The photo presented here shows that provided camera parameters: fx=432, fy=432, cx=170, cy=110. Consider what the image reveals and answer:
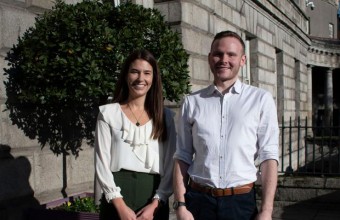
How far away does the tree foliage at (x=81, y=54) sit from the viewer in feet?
13.2

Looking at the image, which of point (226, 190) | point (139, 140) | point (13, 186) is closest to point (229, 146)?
point (226, 190)

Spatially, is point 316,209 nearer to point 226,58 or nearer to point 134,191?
point 134,191

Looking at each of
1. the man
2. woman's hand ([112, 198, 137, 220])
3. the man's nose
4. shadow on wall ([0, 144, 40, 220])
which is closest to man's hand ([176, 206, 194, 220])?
the man

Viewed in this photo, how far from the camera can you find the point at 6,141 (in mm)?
4480

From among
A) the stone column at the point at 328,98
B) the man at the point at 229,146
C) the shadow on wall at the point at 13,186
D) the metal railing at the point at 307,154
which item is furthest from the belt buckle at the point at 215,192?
the stone column at the point at 328,98

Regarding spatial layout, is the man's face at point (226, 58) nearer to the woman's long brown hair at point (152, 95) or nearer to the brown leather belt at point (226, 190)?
the woman's long brown hair at point (152, 95)

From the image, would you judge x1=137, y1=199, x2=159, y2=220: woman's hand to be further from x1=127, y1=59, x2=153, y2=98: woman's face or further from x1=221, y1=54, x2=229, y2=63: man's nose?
x1=221, y1=54, x2=229, y2=63: man's nose

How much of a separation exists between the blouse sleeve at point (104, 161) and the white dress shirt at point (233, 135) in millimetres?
512

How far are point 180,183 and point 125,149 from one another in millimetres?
432

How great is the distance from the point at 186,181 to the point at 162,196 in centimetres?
20

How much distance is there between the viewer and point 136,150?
2.86 meters

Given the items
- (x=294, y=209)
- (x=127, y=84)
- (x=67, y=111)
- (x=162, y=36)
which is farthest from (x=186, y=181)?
(x=294, y=209)

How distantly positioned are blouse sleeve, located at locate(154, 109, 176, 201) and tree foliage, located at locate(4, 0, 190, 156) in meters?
1.23

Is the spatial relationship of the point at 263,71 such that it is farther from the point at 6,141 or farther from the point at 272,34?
the point at 6,141
